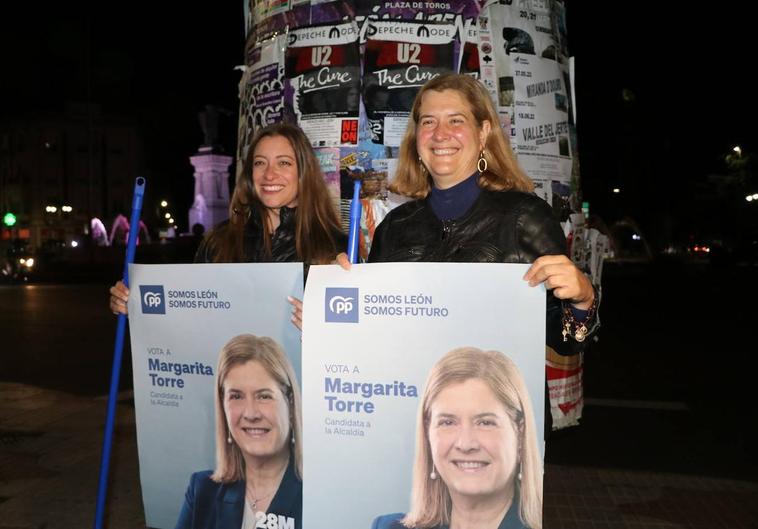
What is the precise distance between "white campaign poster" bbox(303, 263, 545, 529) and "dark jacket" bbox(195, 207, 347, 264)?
0.74 m

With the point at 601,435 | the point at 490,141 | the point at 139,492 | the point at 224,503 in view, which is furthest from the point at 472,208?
the point at 601,435

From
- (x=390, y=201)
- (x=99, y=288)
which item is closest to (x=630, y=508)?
(x=390, y=201)

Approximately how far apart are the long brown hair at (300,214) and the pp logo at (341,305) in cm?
65

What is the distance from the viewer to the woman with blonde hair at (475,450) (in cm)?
189

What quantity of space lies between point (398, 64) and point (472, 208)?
177 centimetres

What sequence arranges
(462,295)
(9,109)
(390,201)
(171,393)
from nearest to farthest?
(462,295) < (171,393) < (390,201) < (9,109)

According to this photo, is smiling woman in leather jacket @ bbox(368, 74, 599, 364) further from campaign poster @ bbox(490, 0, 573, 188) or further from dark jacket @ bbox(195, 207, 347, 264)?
campaign poster @ bbox(490, 0, 573, 188)

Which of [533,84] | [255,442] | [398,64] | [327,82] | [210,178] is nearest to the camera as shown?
[255,442]

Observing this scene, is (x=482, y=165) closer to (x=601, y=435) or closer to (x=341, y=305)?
(x=341, y=305)

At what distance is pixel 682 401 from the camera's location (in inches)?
296

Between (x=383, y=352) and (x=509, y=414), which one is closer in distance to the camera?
(x=509, y=414)

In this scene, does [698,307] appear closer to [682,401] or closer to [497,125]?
[682,401]

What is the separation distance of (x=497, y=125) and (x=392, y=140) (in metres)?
1.50

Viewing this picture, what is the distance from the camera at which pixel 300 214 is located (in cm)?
285
